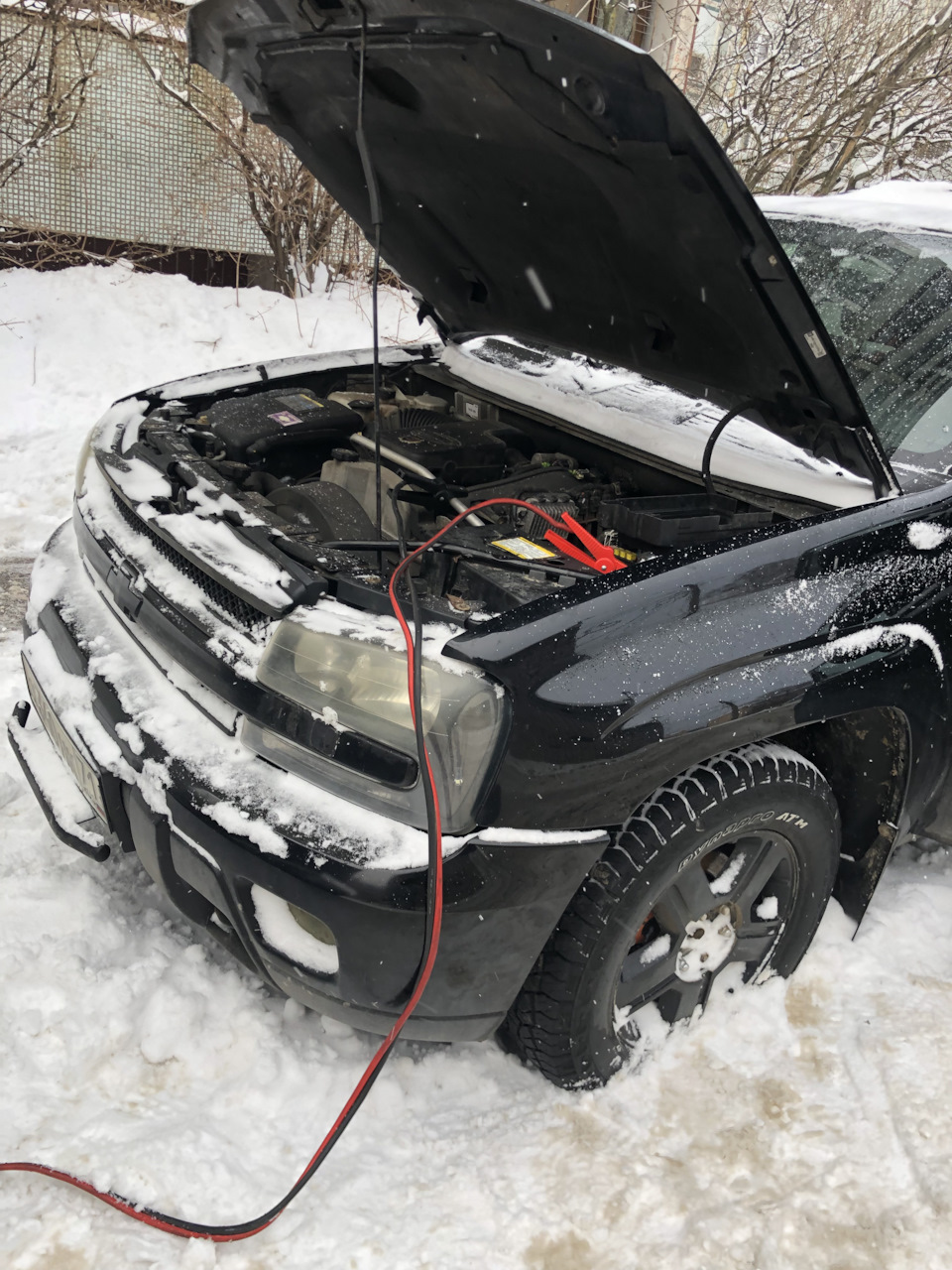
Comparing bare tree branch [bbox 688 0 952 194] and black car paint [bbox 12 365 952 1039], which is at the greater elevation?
bare tree branch [bbox 688 0 952 194]

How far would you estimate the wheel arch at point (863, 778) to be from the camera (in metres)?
2.19

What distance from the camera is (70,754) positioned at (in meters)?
2.10

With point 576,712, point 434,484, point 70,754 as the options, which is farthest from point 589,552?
point 70,754

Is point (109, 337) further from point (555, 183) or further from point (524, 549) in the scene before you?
point (524, 549)

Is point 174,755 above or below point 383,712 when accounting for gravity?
below

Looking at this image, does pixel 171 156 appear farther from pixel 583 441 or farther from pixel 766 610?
pixel 766 610

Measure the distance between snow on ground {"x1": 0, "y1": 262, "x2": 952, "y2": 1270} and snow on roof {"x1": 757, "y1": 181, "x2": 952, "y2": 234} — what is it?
6.69 feet

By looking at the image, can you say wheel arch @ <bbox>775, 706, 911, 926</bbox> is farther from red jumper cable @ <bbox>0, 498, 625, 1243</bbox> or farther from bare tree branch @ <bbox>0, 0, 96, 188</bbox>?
bare tree branch @ <bbox>0, 0, 96, 188</bbox>

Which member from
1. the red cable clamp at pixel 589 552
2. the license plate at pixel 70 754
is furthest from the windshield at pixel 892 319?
the license plate at pixel 70 754

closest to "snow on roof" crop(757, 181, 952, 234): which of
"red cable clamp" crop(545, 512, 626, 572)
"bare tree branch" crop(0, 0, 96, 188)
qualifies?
"red cable clamp" crop(545, 512, 626, 572)

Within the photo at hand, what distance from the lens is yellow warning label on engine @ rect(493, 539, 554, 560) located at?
2.12 meters

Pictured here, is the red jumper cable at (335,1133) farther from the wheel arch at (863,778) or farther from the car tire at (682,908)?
the wheel arch at (863,778)

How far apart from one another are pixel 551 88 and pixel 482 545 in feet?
2.94

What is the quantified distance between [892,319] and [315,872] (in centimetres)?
216
